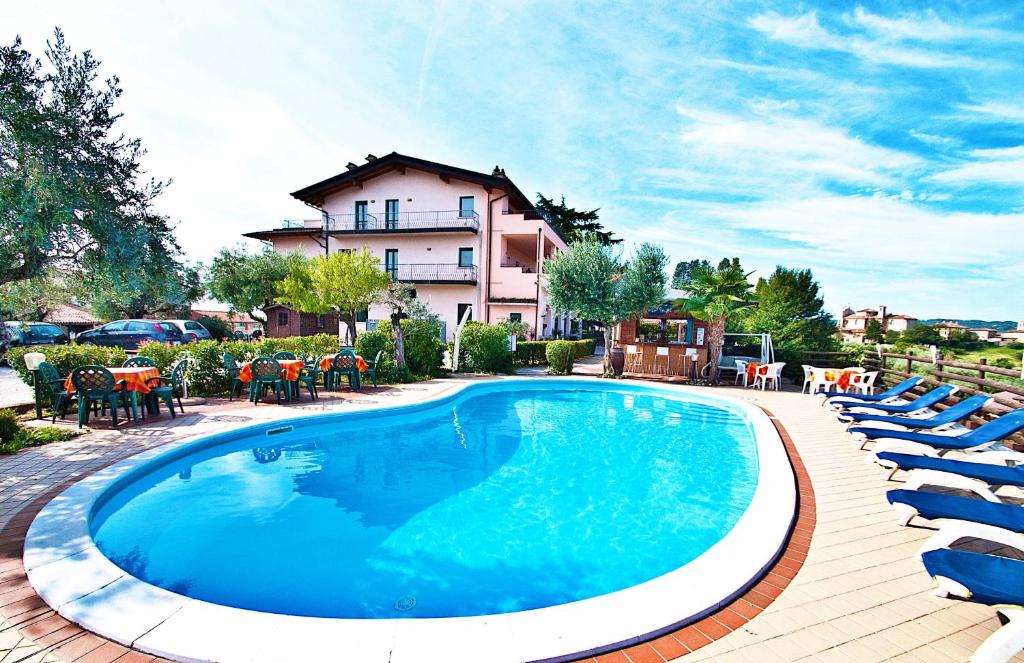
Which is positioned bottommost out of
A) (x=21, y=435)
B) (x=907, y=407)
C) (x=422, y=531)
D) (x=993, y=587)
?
(x=422, y=531)

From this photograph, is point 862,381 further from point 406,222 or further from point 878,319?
point 878,319

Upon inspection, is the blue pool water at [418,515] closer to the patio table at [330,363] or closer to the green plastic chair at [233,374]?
the patio table at [330,363]

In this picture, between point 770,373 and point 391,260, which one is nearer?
point 770,373

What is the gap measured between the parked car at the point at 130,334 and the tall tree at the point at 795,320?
2396cm

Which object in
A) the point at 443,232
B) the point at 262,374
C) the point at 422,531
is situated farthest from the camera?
the point at 443,232

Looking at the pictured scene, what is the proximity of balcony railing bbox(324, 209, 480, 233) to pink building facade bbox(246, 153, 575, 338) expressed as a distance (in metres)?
0.06

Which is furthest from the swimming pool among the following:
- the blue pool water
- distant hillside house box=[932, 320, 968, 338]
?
distant hillside house box=[932, 320, 968, 338]

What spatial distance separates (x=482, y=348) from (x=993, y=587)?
13442 mm

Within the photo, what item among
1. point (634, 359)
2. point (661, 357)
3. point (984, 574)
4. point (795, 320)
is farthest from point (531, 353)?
point (984, 574)

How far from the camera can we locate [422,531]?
15.0 feet

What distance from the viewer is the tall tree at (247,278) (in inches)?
923

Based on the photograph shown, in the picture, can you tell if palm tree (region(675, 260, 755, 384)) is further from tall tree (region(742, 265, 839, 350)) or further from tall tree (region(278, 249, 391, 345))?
tall tree (region(278, 249, 391, 345))

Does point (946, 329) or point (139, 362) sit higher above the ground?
point (946, 329)

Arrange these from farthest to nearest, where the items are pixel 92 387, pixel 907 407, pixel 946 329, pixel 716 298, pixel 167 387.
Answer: pixel 946 329
pixel 716 298
pixel 167 387
pixel 907 407
pixel 92 387
